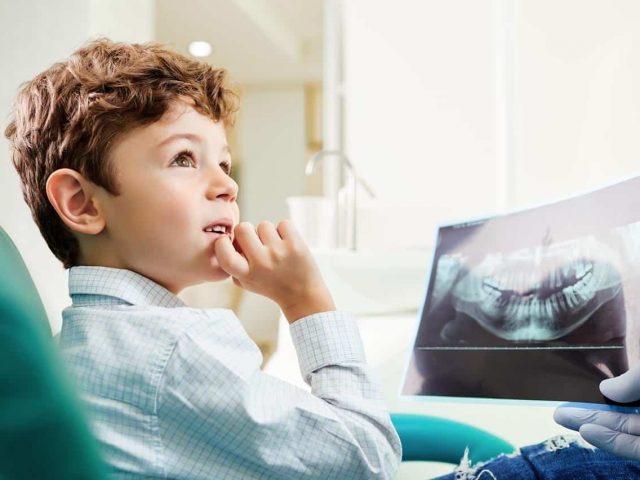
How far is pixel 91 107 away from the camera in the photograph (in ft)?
2.46

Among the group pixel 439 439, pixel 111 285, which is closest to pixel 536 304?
pixel 439 439

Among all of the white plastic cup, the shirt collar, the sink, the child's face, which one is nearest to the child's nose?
the child's face

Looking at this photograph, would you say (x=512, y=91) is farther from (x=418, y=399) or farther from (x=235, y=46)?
(x=235, y=46)

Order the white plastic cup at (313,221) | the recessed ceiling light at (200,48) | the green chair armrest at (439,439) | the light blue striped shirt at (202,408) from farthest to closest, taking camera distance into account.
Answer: the recessed ceiling light at (200,48)
the white plastic cup at (313,221)
the green chair armrest at (439,439)
the light blue striped shirt at (202,408)

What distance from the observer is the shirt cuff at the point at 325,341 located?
72 cm

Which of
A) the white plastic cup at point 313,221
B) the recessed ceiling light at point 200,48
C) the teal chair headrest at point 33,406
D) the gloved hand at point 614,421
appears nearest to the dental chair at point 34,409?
the teal chair headrest at point 33,406

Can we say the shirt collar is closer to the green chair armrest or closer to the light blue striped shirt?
the light blue striped shirt

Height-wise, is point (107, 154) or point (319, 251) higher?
point (319, 251)

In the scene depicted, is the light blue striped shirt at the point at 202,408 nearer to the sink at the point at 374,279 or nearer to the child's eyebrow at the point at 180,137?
the child's eyebrow at the point at 180,137

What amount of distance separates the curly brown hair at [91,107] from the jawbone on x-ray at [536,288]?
0.42m

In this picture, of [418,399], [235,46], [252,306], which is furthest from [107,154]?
[235,46]

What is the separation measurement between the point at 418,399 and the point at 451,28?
95.5 inches

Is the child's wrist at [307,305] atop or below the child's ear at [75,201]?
below

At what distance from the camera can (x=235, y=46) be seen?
545 cm
